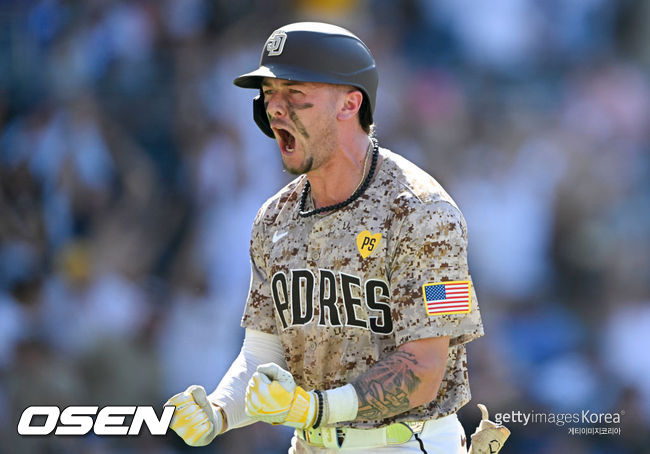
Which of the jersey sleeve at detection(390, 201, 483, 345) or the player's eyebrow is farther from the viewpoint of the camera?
the player's eyebrow

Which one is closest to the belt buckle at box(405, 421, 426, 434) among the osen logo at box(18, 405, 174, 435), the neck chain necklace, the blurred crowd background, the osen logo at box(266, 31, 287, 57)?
the neck chain necklace

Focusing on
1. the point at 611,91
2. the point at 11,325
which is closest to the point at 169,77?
the point at 11,325

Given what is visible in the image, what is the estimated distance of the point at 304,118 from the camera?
3.13 metres

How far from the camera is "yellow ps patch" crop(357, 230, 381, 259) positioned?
304 centimetres

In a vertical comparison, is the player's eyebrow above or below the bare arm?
above

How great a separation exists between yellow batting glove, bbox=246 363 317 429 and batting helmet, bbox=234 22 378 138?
0.92 m

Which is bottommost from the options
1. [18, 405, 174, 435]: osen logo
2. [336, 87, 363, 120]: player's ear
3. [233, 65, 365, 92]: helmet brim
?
[18, 405, 174, 435]: osen logo

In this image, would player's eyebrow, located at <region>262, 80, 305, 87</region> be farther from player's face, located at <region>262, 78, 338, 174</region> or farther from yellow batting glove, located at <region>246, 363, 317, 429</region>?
yellow batting glove, located at <region>246, 363, 317, 429</region>

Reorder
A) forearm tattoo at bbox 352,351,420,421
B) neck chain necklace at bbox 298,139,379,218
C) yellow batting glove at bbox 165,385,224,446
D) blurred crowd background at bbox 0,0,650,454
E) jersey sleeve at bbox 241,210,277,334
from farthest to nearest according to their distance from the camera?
blurred crowd background at bbox 0,0,650,454 → jersey sleeve at bbox 241,210,277,334 → neck chain necklace at bbox 298,139,379,218 → yellow batting glove at bbox 165,385,224,446 → forearm tattoo at bbox 352,351,420,421

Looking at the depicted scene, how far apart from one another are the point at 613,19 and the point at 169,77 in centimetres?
318

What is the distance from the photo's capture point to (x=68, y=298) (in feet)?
21.8

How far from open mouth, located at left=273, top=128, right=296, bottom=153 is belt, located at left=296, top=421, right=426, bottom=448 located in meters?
0.90

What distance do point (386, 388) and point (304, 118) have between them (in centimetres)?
89

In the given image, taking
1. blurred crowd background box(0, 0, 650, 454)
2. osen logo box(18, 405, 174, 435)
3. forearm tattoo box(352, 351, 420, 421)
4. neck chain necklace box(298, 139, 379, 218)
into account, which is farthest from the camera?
blurred crowd background box(0, 0, 650, 454)
